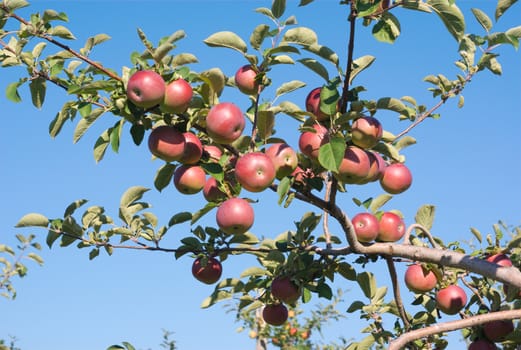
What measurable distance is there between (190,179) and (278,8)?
0.85 m

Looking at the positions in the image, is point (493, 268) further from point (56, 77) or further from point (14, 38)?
point (14, 38)

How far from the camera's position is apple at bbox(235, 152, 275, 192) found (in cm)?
A: 266

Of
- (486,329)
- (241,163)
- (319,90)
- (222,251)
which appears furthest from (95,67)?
(486,329)

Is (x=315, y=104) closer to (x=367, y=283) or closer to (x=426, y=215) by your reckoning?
(x=426, y=215)

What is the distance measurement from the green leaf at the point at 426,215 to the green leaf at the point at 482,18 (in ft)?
3.33

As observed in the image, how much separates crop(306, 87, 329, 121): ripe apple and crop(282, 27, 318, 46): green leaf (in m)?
0.22

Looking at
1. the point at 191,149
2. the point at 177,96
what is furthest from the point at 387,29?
the point at 191,149

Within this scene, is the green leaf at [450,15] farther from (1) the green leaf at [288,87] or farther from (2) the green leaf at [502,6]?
(1) the green leaf at [288,87]

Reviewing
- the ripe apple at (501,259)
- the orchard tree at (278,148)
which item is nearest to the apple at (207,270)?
the orchard tree at (278,148)

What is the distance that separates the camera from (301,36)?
2754 mm

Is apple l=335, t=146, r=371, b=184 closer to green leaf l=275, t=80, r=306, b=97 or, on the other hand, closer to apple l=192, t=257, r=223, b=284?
green leaf l=275, t=80, r=306, b=97

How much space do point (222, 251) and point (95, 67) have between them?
4.06ft

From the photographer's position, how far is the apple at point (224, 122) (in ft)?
8.80

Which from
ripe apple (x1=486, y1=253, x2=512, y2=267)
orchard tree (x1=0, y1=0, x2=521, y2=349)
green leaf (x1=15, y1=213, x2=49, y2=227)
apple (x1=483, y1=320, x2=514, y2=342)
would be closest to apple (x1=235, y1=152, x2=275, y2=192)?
orchard tree (x1=0, y1=0, x2=521, y2=349)
